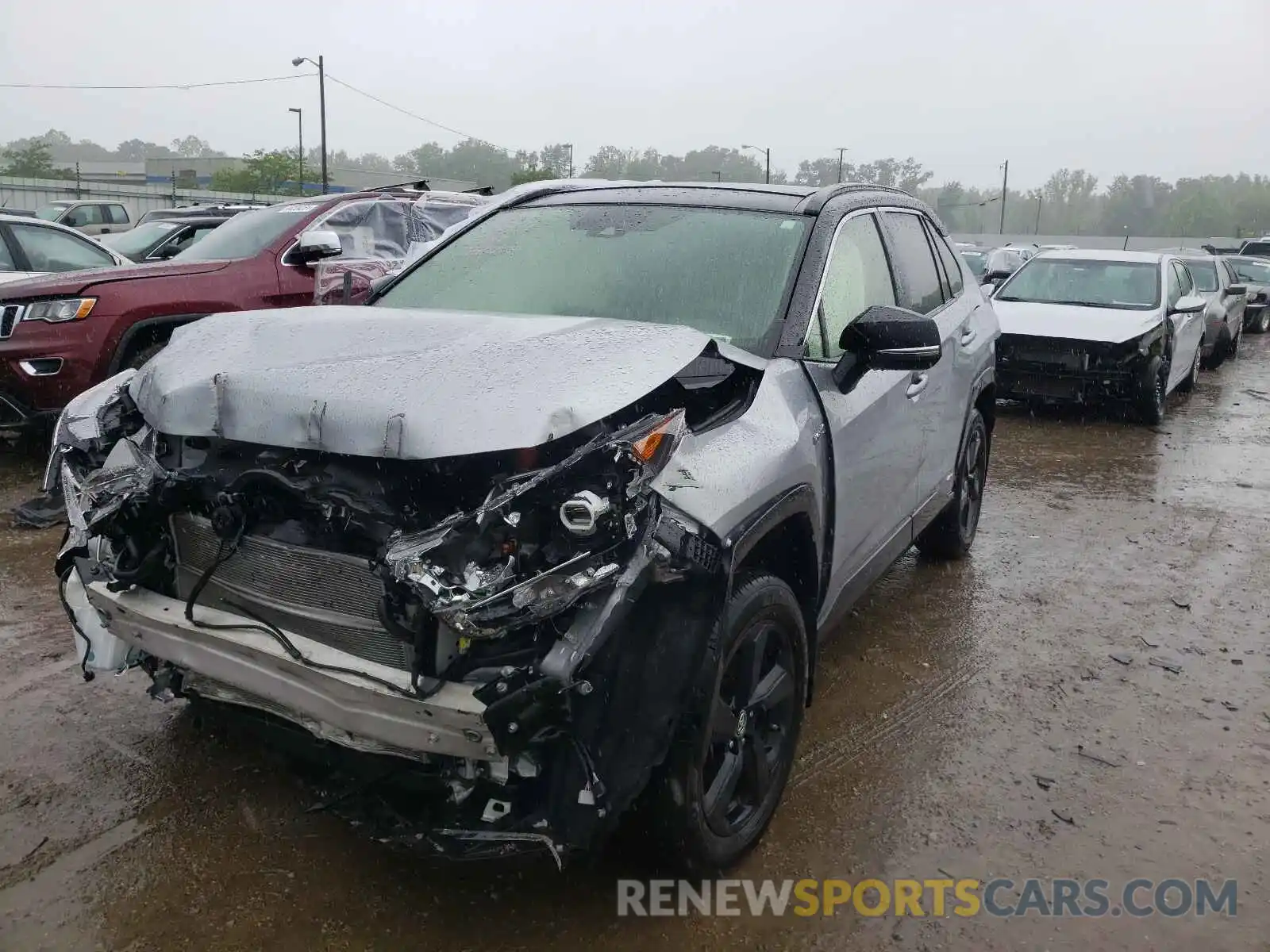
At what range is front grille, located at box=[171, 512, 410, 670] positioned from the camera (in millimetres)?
2391

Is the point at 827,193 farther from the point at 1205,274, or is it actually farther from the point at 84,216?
the point at 84,216

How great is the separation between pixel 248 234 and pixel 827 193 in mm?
5509

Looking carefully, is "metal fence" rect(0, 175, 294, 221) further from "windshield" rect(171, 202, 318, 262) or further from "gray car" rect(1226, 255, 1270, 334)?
"windshield" rect(171, 202, 318, 262)

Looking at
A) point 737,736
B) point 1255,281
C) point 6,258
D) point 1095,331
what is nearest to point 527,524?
point 737,736

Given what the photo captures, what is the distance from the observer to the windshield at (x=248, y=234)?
7629 millimetres

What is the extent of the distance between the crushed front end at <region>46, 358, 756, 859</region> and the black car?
904cm

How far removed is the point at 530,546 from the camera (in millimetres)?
2256

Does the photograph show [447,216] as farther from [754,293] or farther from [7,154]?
[7,154]

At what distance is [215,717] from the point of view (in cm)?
296

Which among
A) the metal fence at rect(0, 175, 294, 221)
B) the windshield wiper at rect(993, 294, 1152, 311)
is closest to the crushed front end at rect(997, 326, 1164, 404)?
the windshield wiper at rect(993, 294, 1152, 311)

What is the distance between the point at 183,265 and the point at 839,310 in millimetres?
5265

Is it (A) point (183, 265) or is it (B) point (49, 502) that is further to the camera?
(A) point (183, 265)

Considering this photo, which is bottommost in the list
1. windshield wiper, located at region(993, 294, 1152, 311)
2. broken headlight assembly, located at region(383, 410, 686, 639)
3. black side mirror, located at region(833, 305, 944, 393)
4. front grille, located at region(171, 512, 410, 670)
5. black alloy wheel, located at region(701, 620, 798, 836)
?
black alloy wheel, located at region(701, 620, 798, 836)

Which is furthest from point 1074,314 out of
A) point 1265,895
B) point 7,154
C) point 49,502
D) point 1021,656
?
point 7,154
